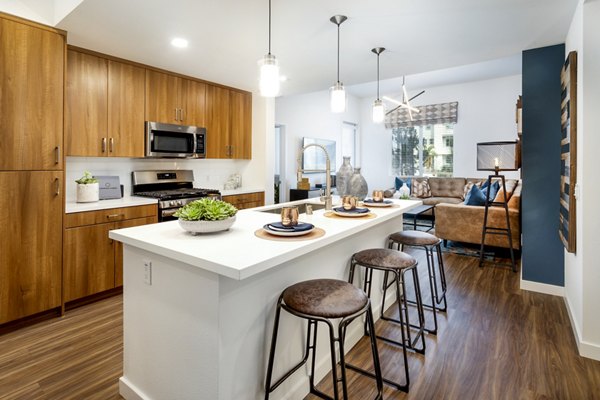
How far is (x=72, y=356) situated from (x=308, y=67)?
3.26 m

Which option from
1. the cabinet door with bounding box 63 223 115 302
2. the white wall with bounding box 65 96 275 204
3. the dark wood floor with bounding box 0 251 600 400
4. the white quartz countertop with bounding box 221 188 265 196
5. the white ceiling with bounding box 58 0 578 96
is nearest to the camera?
the dark wood floor with bounding box 0 251 600 400

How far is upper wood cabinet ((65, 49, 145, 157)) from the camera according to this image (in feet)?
9.84

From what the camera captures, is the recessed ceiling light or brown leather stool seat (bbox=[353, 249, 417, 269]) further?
the recessed ceiling light

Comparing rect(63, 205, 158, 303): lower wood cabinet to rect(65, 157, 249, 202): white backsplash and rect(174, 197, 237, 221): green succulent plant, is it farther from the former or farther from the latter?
rect(174, 197, 237, 221): green succulent plant

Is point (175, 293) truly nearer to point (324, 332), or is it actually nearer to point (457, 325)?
point (324, 332)

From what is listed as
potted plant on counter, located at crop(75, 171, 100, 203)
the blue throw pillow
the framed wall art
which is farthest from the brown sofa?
potted plant on counter, located at crop(75, 171, 100, 203)

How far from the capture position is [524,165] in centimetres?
317

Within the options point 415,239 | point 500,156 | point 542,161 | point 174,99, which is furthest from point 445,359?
point 174,99

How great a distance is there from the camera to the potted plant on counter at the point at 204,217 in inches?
64.1

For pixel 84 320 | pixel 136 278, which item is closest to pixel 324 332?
pixel 136 278

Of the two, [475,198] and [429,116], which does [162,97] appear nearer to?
[475,198]

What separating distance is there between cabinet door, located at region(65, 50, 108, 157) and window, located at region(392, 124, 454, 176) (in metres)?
6.88

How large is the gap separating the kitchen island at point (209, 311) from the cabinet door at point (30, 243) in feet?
4.35

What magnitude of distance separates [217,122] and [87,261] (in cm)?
224
